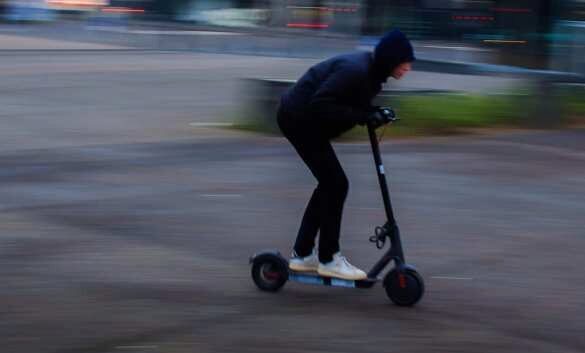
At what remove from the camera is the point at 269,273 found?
20.3 ft

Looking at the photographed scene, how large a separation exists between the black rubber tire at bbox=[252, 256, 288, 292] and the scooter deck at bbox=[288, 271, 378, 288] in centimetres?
6

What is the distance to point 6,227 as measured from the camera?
7785mm

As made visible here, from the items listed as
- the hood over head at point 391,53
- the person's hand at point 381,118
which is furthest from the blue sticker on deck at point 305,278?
the hood over head at point 391,53

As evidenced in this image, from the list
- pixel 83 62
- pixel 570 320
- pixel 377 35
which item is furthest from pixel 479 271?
pixel 377 35

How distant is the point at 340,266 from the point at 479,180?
179 inches

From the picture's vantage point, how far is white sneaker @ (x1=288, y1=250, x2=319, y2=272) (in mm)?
6215

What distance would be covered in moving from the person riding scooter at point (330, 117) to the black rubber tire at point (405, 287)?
0.19 metres

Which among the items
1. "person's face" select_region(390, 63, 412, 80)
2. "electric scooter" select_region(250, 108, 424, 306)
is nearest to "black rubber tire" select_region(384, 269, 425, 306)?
"electric scooter" select_region(250, 108, 424, 306)

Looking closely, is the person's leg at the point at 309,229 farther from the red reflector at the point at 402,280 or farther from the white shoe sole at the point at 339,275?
the red reflector at the point at 402,280

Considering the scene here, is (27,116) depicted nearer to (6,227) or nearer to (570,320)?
(6,227)

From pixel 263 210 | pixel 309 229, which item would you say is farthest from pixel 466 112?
pixel 309 229

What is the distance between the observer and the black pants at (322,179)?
19.4 ft

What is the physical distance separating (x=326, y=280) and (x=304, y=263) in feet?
0.68

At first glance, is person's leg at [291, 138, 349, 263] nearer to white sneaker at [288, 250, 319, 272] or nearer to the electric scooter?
white sneaker at [288, 250, 319, 272]
